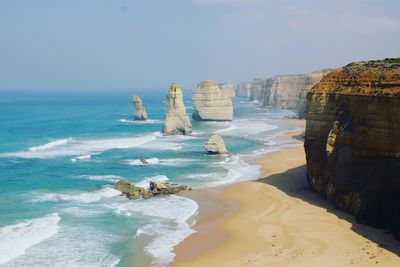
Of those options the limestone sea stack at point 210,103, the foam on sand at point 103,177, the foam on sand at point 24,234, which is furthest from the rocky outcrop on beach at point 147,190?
the limestone sea stack at point 210,103

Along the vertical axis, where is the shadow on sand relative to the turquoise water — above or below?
above

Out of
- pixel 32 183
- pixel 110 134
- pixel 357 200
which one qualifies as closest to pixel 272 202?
pixel 357 200

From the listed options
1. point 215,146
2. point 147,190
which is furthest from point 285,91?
point 147,190

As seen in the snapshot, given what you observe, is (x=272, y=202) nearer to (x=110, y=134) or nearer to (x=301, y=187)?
(x=301, y=187)

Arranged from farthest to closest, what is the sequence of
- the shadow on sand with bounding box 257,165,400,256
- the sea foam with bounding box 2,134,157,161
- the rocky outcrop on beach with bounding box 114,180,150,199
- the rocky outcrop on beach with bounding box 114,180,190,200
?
the sea foam with bounding box 2,134,157,161
the rocky outcrop on beach with bounding box 114,180,190,200
the rocky outcrop on beach with bounding box 114,180,150,199
the shadow on sand with bounding box 257,165,400,256

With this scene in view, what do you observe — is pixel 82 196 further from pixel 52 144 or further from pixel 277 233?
pixel 52 144

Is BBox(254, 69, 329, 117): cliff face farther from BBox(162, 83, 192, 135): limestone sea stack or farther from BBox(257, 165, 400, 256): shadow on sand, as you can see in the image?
BBox(257, 165, 400, 256): shadow on sand

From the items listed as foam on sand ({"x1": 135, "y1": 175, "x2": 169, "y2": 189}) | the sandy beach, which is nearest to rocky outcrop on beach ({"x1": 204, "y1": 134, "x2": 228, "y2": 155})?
foam on sand ({"x1": 135, "y1": 175, "x2": 169, "y2": 189})
